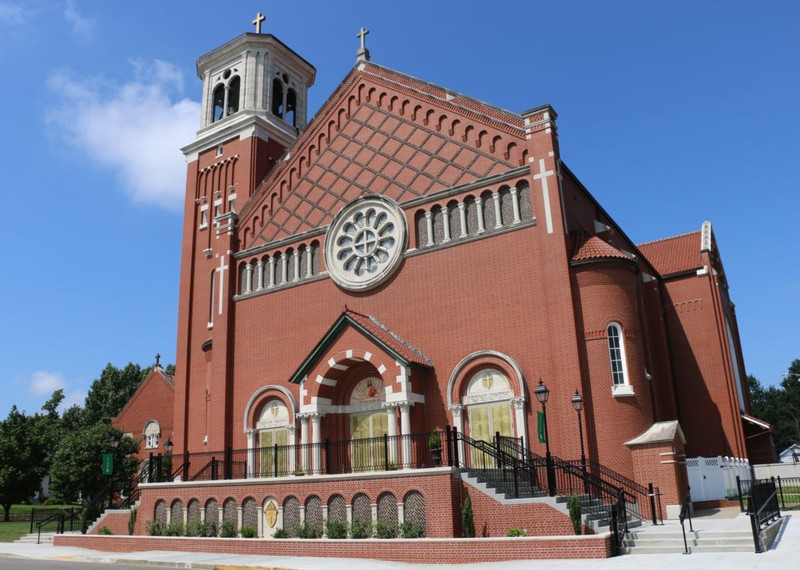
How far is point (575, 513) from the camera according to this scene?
15742 millimetres

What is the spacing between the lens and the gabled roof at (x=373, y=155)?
81.4 feet

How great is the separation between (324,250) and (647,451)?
14.4 meters

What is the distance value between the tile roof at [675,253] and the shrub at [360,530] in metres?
20.1

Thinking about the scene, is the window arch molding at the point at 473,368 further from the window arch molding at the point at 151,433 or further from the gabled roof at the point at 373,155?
the window arch molding at the point at 151,433

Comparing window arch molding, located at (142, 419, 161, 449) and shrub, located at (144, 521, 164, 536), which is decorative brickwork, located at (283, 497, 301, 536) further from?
window arch molding, located at (142, 419, 161, 449)

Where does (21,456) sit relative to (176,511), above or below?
above

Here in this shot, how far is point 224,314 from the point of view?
95.9ft

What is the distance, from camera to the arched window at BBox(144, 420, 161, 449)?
43.1 meters

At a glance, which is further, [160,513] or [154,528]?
[160,513]

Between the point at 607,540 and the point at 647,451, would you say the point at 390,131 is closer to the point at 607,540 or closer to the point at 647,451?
the point at 647,451

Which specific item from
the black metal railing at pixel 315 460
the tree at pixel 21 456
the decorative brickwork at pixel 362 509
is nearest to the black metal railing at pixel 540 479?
the black metal railing at pixel 315 460

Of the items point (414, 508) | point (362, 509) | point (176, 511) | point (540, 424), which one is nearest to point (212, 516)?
point (176, 511)

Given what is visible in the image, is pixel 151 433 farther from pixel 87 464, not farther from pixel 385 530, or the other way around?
pixel 385 530

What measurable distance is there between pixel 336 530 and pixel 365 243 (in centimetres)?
1153
